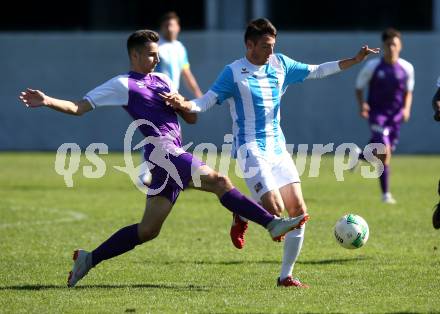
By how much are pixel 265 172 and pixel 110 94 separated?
1306mm

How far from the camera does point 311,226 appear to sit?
1151 centimetres

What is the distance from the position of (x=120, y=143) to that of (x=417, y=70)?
24.0 ft

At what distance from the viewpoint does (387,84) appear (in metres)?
14.2

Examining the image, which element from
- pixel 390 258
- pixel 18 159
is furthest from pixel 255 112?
pixel 18 159

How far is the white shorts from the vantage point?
7.65 meters

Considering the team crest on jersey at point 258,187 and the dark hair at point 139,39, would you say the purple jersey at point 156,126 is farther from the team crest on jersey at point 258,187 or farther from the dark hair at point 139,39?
the team crest on jersey at point 258,187

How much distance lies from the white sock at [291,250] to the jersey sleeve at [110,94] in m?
1.61

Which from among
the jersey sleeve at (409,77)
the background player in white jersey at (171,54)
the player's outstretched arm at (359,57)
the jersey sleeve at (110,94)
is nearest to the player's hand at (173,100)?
the jersey sleeve at (110,94)

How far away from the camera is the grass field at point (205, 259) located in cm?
700

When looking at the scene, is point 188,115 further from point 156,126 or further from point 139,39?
point 139,39

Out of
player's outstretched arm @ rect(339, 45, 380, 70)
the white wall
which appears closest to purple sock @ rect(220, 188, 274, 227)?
player's outstretched arm @ rect(339, 45, 380, 70)

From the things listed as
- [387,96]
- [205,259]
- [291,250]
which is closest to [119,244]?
[291,250]

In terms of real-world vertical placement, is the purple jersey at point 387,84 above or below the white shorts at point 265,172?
below

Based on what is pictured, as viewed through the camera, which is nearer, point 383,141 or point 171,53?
point 383,141
